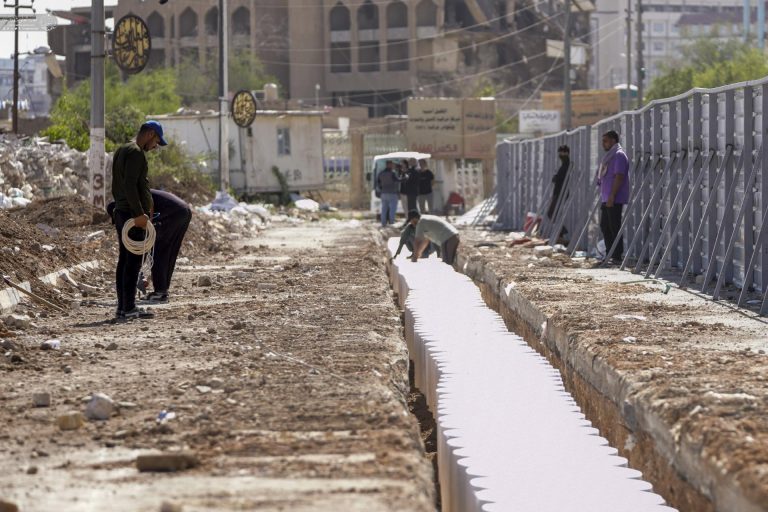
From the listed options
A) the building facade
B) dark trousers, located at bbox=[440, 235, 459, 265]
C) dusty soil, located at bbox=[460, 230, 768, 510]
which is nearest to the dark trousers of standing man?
dusty soil, located at bbox=[460, 230, 768, 510]

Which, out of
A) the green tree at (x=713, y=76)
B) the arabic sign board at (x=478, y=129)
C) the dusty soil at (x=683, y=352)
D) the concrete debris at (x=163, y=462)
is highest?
the green tree at (x=713, y=76)

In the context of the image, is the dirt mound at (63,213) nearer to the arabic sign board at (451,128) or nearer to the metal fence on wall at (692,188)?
the metal fence on wall at (692,188)

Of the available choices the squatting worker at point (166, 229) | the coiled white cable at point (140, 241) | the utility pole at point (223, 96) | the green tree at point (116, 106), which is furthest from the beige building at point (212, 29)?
the coiled white cable at point (140, 241)

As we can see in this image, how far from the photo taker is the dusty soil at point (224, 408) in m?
4.88

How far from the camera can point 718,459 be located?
18.8ft

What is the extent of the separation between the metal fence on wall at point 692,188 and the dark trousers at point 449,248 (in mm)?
1516

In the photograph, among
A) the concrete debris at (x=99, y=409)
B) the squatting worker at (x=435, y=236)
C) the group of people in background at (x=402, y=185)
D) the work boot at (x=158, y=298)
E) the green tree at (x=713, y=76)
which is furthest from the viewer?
the green tree at (x=713, y=76)

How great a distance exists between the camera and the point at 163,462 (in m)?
5.15

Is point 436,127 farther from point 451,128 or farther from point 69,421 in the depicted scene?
point 69,421

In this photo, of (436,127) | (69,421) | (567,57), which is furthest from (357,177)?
(69,421)

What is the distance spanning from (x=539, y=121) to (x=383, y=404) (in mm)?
57181

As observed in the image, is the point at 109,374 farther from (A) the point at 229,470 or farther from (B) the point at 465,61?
(B) the point at 465,61

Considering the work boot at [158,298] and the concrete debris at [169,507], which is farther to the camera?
the work boot at [158,298]

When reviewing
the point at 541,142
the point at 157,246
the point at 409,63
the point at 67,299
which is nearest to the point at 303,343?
the point at 157,246
